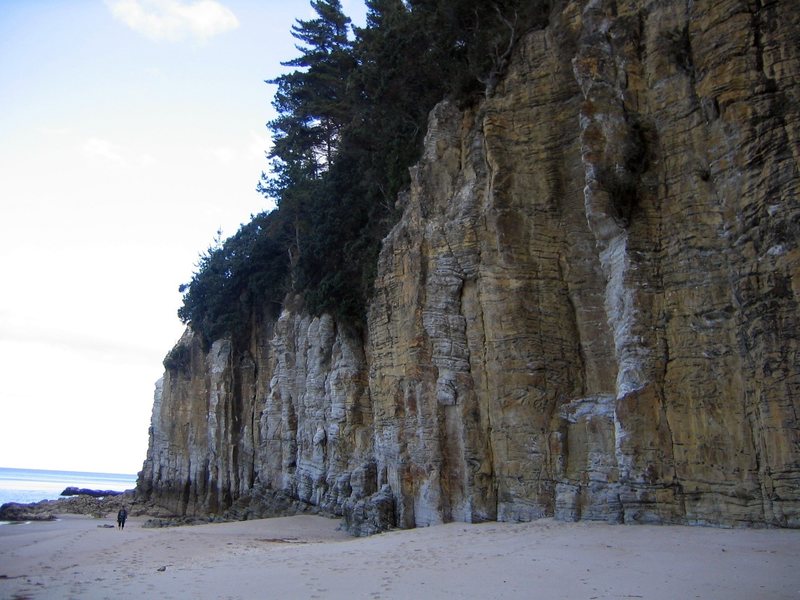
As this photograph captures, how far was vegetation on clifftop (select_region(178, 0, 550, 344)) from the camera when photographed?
1989 centimetres

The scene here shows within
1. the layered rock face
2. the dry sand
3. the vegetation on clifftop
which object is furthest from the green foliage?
the dry sand

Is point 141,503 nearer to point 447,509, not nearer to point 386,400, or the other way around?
point 386,400

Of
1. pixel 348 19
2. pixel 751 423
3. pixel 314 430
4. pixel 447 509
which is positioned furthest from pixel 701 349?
pixel 348 19

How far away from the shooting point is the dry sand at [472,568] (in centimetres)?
831

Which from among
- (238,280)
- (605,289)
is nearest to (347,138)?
(238,280)

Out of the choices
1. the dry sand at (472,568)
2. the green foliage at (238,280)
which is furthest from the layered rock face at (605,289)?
the green foliage at (238,280)

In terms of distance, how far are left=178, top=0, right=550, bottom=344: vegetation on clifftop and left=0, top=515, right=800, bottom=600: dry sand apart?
37.1 feet

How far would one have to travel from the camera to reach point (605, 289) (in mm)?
14664

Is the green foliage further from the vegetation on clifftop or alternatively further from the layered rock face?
the layered rock face

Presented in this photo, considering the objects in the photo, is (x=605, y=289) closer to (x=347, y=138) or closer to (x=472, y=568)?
(x=472, y=568)

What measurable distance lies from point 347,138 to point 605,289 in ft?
53.1

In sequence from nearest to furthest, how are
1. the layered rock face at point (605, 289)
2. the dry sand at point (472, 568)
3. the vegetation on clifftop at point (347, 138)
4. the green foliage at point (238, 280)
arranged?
the dry sand at point (472, 568), the layered rock face at point (605, 289), the vegetation on clifftop at point (347, 138), the green foliage at point (238, 280)

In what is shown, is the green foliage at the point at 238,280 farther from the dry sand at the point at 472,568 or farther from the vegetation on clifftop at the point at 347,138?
the dry sand at the point at 472,568

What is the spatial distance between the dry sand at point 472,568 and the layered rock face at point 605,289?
4.21 ft
